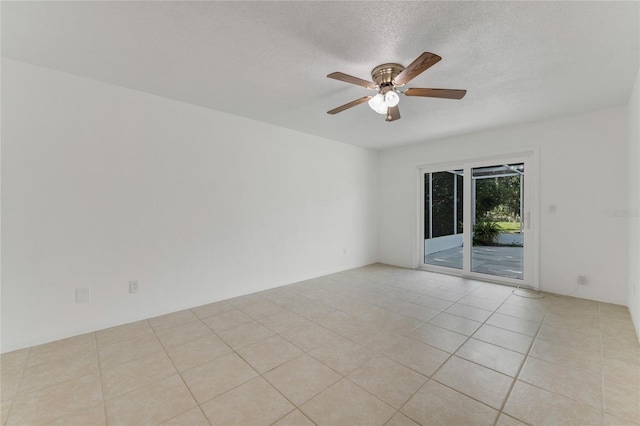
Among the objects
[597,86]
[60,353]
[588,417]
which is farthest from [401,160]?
[60,353]

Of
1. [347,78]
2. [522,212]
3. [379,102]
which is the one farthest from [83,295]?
[522,212]

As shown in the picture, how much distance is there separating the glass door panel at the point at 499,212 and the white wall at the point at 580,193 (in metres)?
0.34

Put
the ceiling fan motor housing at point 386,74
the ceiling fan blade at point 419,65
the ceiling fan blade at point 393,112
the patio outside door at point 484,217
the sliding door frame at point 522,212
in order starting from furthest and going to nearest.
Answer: the patio outside door at point 484,217 < the sliding door frame at point 522,212 < the ceiling fan blade at point 393,112 < the ceiling fan motor housing at point 386,74 < the ceiling fan blade at point 419,65

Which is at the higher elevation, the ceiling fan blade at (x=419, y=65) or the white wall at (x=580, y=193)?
the ceiling fan blade at (x=419, y=65)

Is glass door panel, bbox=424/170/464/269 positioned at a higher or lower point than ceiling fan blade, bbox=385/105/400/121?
lower

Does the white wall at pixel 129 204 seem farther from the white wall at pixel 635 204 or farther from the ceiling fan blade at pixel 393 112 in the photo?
the white wall at pixel 635 204

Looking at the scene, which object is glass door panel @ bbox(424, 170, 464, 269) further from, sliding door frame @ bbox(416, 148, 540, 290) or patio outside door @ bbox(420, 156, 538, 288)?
sliding door frame @ bbox(416, 148, 540, 290)

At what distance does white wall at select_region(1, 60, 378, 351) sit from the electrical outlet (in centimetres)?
4

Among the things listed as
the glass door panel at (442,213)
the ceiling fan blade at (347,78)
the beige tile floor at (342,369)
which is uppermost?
the ceiling fan blade at (347,78)

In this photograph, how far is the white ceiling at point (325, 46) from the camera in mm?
1769

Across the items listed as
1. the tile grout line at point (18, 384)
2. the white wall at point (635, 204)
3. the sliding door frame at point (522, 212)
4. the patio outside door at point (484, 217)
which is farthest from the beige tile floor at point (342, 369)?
the patio outside door at point (484, 217)

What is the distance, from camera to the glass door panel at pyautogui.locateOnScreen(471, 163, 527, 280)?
14.1ft

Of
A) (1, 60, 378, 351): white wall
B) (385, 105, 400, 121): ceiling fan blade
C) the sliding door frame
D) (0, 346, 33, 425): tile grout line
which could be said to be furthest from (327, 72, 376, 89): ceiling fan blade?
the sliding door frame

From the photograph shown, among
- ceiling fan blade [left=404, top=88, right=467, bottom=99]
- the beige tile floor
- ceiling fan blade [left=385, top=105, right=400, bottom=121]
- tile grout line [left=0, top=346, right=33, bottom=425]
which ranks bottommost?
the beige tile floor
